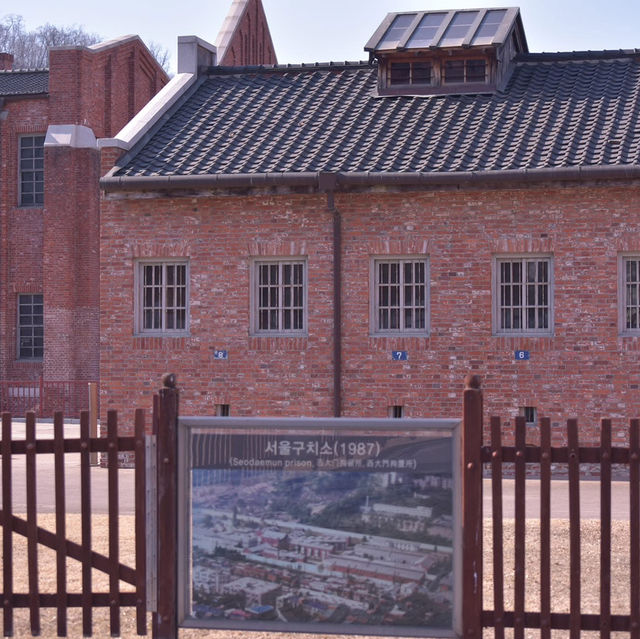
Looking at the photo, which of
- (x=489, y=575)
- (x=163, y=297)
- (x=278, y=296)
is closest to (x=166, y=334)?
(x=163, y=297)

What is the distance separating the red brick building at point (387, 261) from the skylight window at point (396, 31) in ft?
5.56

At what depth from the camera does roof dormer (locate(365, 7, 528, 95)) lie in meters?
19.9

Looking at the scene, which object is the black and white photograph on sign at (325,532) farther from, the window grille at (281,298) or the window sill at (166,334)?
the window sill at (166,334)

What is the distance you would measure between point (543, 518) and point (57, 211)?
2541 centimetres

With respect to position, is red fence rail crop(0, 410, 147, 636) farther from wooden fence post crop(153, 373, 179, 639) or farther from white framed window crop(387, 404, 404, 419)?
white framed window crop(387, 404, 404, 419)

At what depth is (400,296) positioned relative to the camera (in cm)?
1769

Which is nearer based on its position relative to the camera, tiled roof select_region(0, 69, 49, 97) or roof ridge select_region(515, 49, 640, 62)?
roof ridge select_region(515, 49, 640, 62)

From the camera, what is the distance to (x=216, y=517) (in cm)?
666

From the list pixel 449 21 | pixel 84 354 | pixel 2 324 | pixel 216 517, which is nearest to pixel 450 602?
pixel 216 517

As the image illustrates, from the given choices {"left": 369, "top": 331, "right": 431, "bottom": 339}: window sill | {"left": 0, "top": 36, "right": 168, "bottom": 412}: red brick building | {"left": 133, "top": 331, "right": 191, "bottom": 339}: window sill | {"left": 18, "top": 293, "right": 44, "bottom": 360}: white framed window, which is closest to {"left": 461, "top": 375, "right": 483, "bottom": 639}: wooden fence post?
{"left": 369, "top": 331, "right": 431, "bottom": 339}: window sill

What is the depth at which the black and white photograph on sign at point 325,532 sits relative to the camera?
644 cm

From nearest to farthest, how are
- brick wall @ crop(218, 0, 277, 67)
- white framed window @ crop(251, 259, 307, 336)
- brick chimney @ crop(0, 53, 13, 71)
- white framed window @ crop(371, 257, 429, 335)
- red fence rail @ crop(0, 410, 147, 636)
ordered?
red fence rail @ crop(0, 410, 147, 636) < white framed window @ crop(371, 257, 429, 335) < white framed window @ crop(251, 259, 307, 336) < brick wall @ crop(218, 0, 277, 67) < brick chimney @ crop(0, 53, 13, 71)

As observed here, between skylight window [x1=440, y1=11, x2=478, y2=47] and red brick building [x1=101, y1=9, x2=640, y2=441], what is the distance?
4.78 feet

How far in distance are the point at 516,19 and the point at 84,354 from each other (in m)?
14.7
